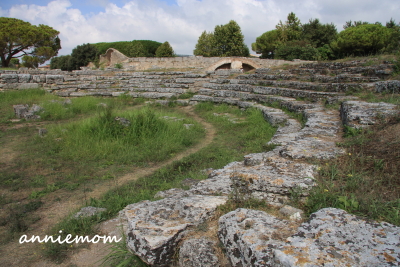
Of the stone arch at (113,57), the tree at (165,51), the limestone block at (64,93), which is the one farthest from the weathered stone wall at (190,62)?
the tree at (165,51)

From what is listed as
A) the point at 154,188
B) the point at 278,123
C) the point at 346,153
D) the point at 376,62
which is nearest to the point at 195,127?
the point at 278,123

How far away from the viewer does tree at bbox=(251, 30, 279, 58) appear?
35219 mm

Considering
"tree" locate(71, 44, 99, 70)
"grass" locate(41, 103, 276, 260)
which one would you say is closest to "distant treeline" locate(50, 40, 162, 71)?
"tree" locate(71, 44, 99, 70)

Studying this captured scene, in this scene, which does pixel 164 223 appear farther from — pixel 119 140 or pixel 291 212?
pixel 119 140

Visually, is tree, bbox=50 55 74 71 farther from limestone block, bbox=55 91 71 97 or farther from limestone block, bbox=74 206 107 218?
limestone block, bbox=74 206 107 218

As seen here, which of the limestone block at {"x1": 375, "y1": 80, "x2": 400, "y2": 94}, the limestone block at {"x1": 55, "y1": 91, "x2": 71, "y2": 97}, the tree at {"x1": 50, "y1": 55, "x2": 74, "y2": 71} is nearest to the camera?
the limestone block at {"x1": 375, "y1": 80, "x2": 400, "y2": 94}

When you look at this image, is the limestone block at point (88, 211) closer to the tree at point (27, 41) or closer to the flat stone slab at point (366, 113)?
the flat stone slab at point (366, 113)

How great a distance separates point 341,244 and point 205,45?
1574 inches

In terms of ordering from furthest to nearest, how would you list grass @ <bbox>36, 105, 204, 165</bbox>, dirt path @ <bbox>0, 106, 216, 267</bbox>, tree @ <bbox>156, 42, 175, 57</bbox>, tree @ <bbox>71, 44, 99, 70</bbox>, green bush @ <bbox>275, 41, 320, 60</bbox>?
tree @ <bbox>156, 42, 175, 57</bbox> < tree @ <bbox>71, 44, 99, 70</bbox> < green bush @ <bbox>275, 41, 320, 60</bbox> < grass @ <bbox>36, 105, 204, 165</bbox> < dirt path @ <bbox>0, 106, 216, 267</bbox>

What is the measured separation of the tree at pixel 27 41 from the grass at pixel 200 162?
27.4 metres

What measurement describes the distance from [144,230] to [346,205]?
153cm

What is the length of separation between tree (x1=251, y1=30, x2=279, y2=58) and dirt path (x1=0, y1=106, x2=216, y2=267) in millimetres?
33690

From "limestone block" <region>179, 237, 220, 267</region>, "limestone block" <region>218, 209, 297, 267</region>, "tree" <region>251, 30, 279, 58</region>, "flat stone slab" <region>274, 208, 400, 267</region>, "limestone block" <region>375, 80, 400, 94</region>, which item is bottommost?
"limestone block" <region>179, 237, 220, 267</region>

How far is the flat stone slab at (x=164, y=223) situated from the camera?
188 centimetres
